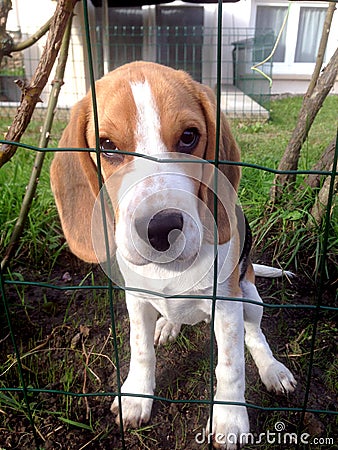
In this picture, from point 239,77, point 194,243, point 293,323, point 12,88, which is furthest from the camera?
point 239,77

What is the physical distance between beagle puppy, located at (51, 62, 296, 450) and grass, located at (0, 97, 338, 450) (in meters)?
0.11

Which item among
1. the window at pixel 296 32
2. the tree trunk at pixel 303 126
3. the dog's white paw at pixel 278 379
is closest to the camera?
the dog's white paw at pixel 278 379

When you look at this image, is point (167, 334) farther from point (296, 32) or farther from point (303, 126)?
point (296, 32)

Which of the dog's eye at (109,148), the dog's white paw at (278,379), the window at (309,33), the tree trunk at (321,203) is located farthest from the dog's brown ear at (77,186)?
the window at (309,33)

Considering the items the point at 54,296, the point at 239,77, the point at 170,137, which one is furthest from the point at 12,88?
the point at 170,137

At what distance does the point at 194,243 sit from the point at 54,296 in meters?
1.43

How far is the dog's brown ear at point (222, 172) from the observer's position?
5.65 feet

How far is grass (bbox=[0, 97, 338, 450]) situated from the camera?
194 centimetres

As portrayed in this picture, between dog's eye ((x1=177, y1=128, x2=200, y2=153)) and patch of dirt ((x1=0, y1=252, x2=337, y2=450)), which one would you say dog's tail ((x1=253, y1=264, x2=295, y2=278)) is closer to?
patch of dirt ((x1=0, y1=252, x2=337, y2=450))

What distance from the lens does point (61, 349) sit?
2.32 metres

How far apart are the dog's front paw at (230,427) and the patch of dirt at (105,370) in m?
0.06

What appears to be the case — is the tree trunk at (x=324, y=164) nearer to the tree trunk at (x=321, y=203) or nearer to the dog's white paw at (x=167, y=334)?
the tree trunk at (x=321, y=203)

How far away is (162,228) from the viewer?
4.64 ft

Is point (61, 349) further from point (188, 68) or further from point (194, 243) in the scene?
point (188, 68)
